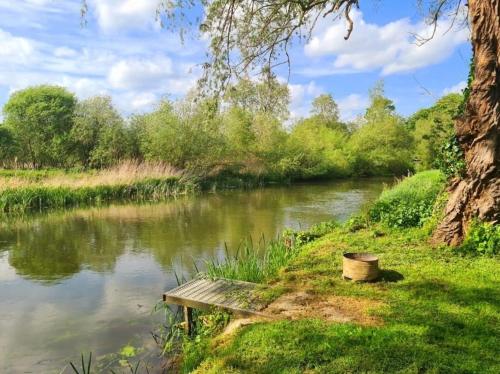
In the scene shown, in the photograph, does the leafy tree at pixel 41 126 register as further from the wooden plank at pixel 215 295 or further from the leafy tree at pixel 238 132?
the wooden plank at pixel 215 295

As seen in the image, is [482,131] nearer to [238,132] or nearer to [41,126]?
[238,132]

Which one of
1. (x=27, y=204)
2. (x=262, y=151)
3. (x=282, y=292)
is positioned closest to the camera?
(x=282, y=292)

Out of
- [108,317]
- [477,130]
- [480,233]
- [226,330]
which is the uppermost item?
[477,130]

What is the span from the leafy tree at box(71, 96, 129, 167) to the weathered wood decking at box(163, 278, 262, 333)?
2240 centimetres

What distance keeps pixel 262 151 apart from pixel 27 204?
17.6 metres

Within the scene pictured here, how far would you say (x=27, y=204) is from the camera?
55.9 feet

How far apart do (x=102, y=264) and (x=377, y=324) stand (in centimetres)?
701

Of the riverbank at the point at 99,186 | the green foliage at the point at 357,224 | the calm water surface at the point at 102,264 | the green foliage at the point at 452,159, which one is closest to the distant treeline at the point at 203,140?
the riverbank at the point at 99,186

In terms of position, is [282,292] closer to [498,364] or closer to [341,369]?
[341,369]

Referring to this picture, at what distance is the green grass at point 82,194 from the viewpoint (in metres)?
16.9

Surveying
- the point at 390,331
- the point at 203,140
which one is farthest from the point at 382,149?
the point at 390,331

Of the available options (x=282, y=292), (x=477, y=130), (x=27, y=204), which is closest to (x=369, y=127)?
(x=27, y=204)

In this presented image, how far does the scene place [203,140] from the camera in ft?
91.0

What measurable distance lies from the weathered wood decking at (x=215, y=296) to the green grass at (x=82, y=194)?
1335 centimetres
